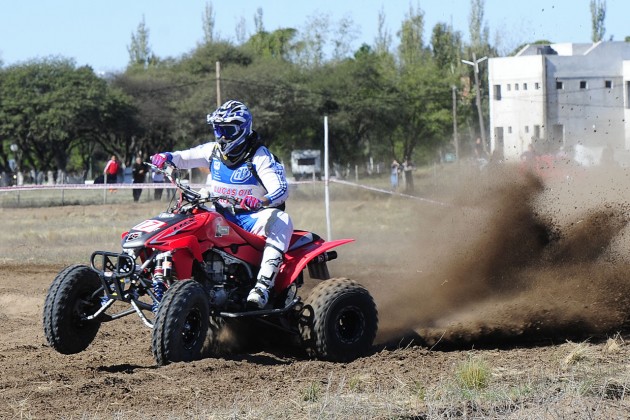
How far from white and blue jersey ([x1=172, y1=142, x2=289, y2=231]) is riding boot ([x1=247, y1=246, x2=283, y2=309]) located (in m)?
0.36

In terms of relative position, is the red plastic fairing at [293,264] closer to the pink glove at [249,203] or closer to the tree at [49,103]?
the pink glove at [249,203]

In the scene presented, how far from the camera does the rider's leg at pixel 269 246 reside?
8273 millimetres

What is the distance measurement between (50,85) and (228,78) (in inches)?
456

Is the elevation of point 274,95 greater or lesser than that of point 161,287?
greater

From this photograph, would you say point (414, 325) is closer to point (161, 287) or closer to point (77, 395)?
point (161, 287)

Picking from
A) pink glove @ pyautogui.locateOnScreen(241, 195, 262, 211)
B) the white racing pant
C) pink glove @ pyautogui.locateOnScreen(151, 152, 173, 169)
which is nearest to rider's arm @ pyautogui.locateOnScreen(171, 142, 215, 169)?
pink glove @ pyautogui.locateOnScreen(151, 152, 173, 169)

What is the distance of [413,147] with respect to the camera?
7662cm

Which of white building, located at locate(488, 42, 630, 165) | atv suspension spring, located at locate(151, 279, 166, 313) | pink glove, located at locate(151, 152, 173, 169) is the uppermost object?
white building, located at locate(488, 42, 630, 165)

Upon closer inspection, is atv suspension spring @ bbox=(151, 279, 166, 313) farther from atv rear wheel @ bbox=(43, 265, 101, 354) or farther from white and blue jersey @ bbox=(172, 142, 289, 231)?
white and blue jersey @ bbox=(172, 142, 289, 231)

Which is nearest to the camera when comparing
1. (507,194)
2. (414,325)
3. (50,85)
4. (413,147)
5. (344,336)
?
(344,336)

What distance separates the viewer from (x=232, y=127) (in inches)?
336

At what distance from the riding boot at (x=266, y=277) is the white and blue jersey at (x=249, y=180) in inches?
14.2

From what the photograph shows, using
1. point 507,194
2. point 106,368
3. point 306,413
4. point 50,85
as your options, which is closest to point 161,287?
A: point 106,368

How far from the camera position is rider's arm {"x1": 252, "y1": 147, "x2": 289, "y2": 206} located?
8531mm
